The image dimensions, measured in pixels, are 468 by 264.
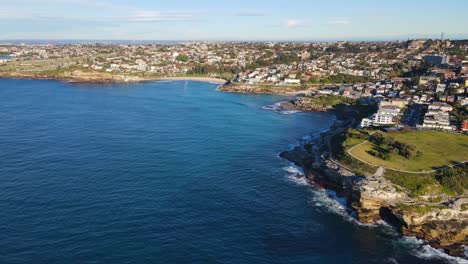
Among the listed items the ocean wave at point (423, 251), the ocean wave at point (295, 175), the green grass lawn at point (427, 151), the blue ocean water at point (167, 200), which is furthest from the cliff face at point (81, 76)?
the ocean wave at point (423, 251)

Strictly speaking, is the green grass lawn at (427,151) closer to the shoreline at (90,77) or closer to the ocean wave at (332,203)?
the ocean wave at (332,203)

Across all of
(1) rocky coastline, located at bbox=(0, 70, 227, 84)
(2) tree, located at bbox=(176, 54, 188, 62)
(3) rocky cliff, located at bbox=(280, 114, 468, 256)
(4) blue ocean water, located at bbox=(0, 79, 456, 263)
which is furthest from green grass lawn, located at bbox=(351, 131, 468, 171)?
(2) tree, located at bbox=(176, 54, 188, 62)

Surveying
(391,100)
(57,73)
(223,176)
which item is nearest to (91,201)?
(223,176)

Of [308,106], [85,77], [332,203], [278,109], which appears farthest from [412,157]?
[85,77]

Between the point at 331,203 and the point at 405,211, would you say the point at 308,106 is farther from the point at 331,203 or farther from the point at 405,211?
the point at 405,211

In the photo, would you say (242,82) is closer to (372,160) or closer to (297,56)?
(297,56)

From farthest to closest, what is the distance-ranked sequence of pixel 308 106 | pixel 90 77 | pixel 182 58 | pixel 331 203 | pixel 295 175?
pixel 182 58 → pixel 90 77 → pixel 308 106 → pixel 295 175 → pixel 331 203
